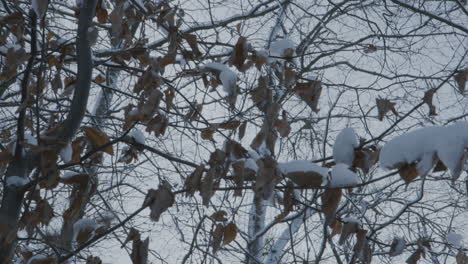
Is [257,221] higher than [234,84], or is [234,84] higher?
[257,221]

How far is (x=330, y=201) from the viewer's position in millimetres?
1385

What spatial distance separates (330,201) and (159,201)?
568mm

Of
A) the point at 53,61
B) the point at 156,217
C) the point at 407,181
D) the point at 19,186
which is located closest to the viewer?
the point at 407,181

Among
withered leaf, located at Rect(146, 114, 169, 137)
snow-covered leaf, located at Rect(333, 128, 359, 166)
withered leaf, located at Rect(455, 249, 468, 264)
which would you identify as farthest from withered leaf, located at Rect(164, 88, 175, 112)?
withered leaf, located at Rect(455, 249, 468, 264)

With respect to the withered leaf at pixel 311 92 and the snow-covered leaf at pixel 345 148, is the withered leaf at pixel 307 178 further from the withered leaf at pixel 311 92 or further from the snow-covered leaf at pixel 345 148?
the withered leaf at pixel 311 92

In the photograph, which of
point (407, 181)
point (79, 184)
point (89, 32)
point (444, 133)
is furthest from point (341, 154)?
point (89, 32)

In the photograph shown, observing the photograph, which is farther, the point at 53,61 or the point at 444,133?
the point at 53,61

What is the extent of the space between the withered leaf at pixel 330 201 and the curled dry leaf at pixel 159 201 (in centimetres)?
52

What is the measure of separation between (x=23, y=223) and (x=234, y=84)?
1047 millimetres

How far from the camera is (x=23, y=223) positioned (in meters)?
1.89

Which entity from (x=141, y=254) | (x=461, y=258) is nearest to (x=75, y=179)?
(x=141, y=254)

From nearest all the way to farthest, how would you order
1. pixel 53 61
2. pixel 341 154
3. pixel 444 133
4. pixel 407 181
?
1. pixel 444 133
2. pixel 407 181
3. pixel 341 154
4. pixel 53 61

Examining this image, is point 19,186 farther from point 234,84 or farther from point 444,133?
point 444,133

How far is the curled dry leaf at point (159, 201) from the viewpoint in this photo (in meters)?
1.54
